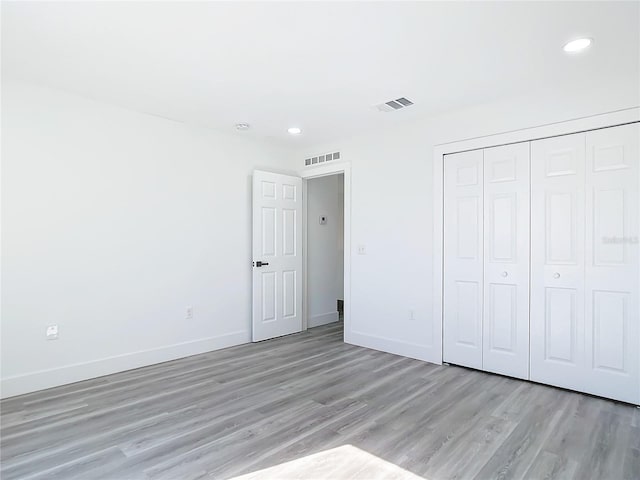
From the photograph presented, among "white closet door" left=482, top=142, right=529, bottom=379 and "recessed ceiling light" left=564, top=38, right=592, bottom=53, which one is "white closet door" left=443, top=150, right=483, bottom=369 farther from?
"recessed ceiling light" left=564, top=38, right=592, bottom=53

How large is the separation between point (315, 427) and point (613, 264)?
2.66 m

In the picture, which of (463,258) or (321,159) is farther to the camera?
(321,159)

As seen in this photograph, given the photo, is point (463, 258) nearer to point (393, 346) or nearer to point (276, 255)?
point (393, 346)

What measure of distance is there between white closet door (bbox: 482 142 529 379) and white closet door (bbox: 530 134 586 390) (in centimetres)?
8

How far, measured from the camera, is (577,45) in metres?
2.54

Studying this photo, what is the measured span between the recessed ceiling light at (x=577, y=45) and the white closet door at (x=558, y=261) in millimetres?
812

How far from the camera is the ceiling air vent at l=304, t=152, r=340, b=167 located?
16.3 ft

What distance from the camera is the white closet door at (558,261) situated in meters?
3.13

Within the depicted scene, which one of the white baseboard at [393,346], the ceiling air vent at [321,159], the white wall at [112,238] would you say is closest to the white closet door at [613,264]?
the white baseboard at [393,346]

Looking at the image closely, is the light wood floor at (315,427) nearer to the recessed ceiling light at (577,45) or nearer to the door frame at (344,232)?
the door frame at (344,232)

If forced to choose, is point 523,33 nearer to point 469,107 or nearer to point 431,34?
point 431,34

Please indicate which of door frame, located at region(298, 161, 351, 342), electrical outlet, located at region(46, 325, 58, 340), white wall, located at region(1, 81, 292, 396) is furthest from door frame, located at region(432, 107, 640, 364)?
electrical outlet, located at region(46, 325, 58, 340)

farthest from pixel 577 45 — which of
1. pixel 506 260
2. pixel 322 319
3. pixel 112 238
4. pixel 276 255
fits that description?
pixel 322 319

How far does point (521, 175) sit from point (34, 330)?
454 centimetres
